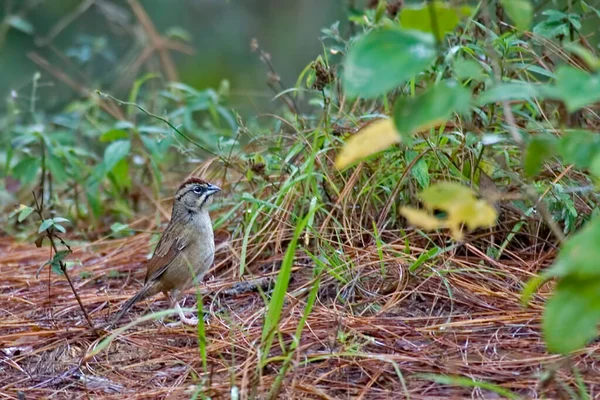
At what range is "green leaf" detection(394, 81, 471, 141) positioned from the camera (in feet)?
7.95

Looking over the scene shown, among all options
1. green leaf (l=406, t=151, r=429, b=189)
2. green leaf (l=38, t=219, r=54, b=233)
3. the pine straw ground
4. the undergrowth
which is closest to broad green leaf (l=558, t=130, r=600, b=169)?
the undergrowth

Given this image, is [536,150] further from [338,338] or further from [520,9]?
[338,338]

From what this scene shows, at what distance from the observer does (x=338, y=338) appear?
12.1 feet

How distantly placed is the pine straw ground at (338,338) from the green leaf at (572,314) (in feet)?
1.83

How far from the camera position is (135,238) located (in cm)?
608

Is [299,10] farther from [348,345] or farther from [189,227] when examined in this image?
[348,345]

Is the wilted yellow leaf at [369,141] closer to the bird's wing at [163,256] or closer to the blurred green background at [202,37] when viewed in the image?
the bird's wing at [163,256]

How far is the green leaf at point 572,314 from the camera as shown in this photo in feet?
7.64

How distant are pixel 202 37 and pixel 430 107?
1186cm

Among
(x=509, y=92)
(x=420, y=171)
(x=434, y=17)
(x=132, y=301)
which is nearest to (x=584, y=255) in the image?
(x=509, y=92)

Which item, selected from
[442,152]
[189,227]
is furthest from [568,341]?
[189,227]

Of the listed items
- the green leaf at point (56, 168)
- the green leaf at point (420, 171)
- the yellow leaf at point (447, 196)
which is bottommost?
the green leaf at point (56, 168)

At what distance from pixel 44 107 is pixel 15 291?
480cm

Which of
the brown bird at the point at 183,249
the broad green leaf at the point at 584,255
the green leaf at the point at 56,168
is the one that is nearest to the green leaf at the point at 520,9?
the broad green leaf at the point at 584,255
